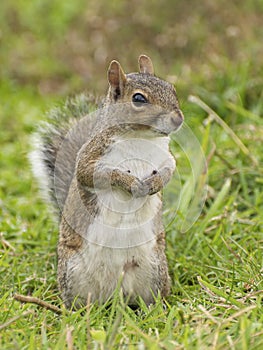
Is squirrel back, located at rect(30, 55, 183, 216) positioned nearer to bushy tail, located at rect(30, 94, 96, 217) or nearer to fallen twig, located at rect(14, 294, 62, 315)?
bushy tail, located at rect(30, 94, 96, 217)

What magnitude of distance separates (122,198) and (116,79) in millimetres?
434

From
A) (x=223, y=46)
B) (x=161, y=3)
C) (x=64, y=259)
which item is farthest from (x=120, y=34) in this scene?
(x=64, y=259)

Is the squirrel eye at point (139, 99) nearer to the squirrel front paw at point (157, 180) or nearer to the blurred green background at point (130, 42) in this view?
the squirrel front paw at point (157, 180)

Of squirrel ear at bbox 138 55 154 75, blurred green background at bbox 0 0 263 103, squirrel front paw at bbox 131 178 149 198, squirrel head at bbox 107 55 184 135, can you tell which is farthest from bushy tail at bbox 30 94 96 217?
blurred green background at bbox 0 0 263 103

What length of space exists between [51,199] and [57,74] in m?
3.01

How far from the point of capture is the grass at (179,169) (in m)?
2.25

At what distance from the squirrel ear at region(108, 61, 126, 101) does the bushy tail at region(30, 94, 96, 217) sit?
510mm

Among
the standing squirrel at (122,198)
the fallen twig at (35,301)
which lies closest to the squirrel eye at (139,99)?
the standing squirrel at (122,198)

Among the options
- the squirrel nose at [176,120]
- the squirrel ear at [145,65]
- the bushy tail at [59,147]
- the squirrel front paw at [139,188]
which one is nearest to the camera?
Answer: the squirrel nose at [176,120]

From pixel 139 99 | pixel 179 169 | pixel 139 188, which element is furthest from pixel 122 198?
pixel 179 169

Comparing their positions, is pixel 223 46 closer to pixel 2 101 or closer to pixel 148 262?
pixel 2 101

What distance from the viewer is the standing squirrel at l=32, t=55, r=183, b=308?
2.51 meters

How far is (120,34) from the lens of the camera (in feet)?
19.4

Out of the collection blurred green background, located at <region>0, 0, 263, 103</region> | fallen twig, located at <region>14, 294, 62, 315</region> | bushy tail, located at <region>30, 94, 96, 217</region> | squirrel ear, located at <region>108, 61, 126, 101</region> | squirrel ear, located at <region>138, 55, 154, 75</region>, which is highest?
blurred green background, located at <region>0, 0, 263, 103</region>
